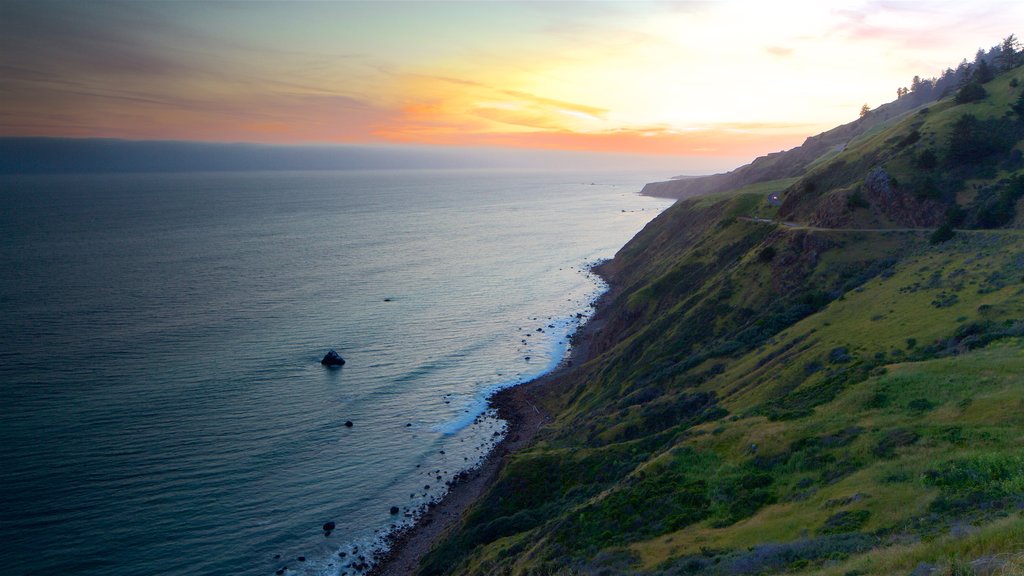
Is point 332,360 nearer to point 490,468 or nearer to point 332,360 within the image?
point 332,360

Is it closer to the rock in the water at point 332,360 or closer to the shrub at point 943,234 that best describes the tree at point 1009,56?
the shrub at point 943,234

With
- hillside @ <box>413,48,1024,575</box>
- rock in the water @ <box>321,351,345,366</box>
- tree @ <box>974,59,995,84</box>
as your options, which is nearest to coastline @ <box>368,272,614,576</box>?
hillside @ <box>413,48,1024,575</box>

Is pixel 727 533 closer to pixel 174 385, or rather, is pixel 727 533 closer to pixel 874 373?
pixel 874 373

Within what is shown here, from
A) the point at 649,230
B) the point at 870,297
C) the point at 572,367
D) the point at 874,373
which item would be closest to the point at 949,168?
the point at 870,297

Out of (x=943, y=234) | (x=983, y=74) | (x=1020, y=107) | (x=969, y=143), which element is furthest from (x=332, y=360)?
(x=983, y=74)

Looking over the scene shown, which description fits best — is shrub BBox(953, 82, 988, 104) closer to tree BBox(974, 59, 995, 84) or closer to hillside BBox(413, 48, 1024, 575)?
hillside BBox(413, 48, 1024, 575)

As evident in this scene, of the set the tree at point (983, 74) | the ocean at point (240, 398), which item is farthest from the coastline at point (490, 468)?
the tree at point (983, 74)

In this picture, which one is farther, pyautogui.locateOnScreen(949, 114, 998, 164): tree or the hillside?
pyautogui.locateOnScreen(949, 114, 998, 164): tree
